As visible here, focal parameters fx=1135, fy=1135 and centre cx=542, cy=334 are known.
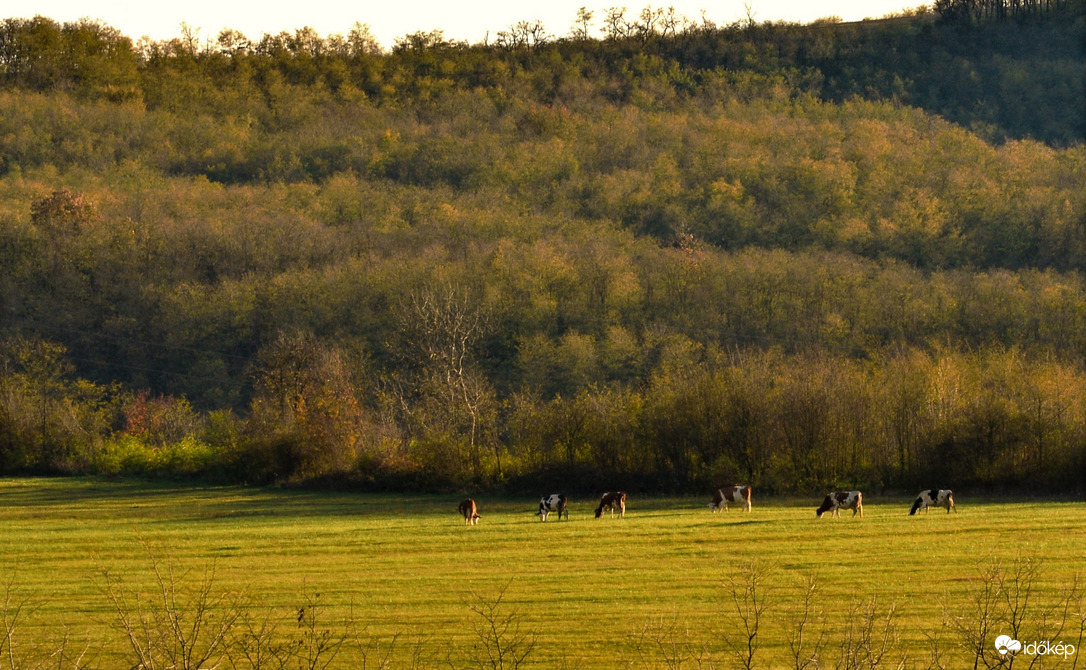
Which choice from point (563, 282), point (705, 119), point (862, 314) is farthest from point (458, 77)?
point (862, 314)

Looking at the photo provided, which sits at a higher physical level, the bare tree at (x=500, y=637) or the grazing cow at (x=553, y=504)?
the bare tree at (x=500, y=637)

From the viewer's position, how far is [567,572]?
22344 mm

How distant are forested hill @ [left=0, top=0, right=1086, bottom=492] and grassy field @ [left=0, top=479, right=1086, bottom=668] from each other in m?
9.20

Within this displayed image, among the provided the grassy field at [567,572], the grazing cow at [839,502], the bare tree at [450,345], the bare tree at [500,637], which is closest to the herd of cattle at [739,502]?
the grazing cow at [839,502]

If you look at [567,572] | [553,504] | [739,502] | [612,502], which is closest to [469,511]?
[553,504]

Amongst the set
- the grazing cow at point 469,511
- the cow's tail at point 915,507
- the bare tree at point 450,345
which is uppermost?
the bare tree at point 450,345

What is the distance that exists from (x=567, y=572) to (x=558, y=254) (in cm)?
7112

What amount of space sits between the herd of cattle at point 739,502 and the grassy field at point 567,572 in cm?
48

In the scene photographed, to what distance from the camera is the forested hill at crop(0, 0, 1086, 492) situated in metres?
45.6

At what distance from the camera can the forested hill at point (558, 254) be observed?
149 ft

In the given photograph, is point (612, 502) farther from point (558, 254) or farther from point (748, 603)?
point (558, 254)

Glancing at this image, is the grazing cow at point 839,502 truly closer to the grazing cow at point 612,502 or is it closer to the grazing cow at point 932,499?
the grazing cow at point 932,499

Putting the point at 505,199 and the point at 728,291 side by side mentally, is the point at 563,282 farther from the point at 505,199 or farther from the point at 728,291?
the point at 505,199

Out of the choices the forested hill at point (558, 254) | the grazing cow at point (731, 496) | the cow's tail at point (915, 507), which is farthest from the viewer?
the forested hill at point (558, 254)
